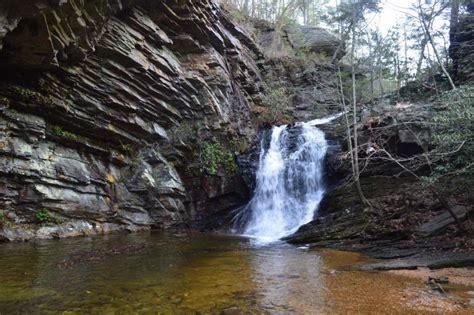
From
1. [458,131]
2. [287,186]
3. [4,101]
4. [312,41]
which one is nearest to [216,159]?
[287,186]

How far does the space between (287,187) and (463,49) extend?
10.2m

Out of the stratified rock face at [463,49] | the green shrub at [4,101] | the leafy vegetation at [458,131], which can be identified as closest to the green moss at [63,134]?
the green shrub at [4,101]

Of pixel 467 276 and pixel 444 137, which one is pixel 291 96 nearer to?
pixel 444 137

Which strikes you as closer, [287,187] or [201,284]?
[201,284]

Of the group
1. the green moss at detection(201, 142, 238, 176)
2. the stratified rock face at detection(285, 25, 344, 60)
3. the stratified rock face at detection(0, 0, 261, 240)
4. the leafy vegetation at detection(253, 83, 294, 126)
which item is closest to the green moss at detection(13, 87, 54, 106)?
the stratified rock face at detection(0, 0, 261, 240)

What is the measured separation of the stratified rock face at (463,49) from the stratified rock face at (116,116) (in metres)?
10.1

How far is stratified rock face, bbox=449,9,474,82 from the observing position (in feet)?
52.9

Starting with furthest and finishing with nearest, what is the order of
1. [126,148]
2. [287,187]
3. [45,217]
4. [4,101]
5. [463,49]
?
1. [463,49]
2. [287,187]
3. [126,148]
4. [45,217]
5. [4,101]

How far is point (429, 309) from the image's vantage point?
4551 millimetres

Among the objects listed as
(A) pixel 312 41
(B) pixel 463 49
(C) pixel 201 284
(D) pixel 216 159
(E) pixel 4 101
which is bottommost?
(C) pixel 201 284

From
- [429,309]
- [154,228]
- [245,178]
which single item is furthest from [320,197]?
[429,309]

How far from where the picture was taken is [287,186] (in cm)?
1600

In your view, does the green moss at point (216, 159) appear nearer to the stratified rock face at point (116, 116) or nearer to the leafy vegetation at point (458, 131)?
the stratified rock face at point (116, 116)

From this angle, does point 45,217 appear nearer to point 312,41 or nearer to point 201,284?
point 201,284
